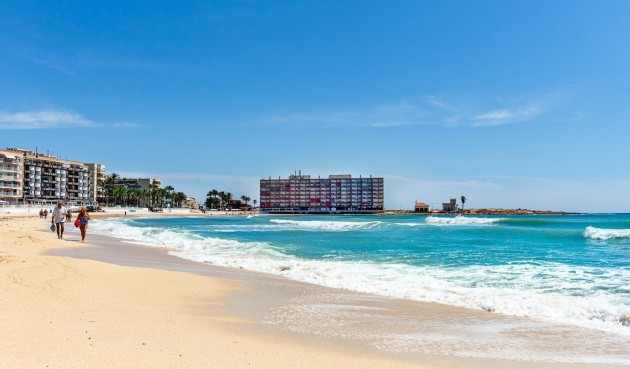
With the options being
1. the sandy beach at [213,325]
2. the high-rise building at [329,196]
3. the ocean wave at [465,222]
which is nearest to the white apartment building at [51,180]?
the high-rise building at [329,196]

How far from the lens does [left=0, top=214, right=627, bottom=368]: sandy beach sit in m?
4.75

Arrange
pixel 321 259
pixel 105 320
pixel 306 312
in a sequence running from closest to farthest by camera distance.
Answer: pixel 105 320 → pixel 306 312 → pixel 321 259

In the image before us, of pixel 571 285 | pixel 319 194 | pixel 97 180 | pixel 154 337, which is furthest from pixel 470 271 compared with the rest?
pixel 319 194

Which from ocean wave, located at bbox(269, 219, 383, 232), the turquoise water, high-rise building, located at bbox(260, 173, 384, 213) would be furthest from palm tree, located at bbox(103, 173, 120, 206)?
the turquoise water

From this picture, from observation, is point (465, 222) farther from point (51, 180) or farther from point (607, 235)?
point (51, 180)

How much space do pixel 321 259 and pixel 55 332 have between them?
40.1 feet

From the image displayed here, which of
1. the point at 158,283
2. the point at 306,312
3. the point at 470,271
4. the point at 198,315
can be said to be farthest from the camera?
the point at 470,271

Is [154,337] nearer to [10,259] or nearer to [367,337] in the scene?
[367,337]

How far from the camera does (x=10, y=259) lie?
11266mm

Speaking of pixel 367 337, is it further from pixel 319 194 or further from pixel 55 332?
pixel 319 194

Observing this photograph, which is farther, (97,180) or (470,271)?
(97,180)

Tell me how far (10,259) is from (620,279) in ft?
50.9

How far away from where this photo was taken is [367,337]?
6133 mm

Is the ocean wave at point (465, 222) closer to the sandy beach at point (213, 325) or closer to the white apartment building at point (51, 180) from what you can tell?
the sandy beach at point (213, 325)
